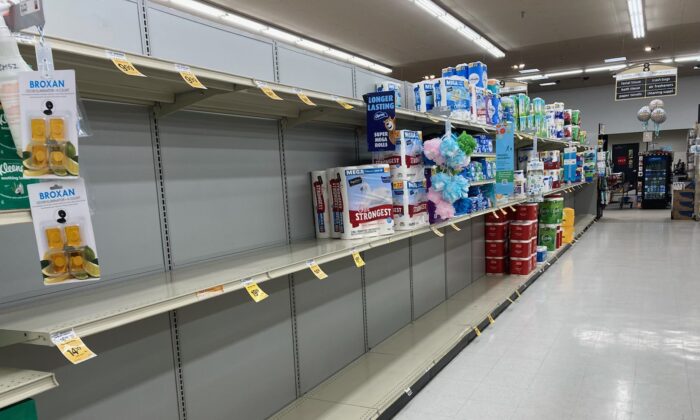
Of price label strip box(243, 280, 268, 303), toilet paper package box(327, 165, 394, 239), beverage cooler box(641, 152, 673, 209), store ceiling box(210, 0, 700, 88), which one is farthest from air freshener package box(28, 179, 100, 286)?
beverage cooler box(641, 152, 673, 209)

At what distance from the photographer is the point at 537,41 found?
35.5ft

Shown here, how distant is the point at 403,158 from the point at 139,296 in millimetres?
1788

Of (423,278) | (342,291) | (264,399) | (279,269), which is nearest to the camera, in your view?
(279,269)

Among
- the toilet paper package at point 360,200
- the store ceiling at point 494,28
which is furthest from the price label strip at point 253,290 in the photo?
the store ceiling at point 494,28

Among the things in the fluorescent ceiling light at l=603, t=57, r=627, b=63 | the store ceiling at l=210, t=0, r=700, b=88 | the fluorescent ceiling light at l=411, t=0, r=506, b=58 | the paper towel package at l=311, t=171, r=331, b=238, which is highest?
the store ceiling at l=210, t=0, r=700, b=88

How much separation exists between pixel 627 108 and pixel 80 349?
18928mm

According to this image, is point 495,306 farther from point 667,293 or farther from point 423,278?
point 667,293

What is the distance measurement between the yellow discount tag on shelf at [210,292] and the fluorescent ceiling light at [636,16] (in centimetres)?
915

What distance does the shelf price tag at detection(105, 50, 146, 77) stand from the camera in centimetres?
127

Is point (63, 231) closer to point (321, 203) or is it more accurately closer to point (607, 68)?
point (321, 203)

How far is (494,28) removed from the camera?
9.82 metres

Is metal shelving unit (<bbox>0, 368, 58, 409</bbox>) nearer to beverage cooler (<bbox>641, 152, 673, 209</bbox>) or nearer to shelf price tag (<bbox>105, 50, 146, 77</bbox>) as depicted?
shelf price tag (<bbox>105, 50, 146, 77</bbox>)

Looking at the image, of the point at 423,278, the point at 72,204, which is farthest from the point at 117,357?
the point at 423,278

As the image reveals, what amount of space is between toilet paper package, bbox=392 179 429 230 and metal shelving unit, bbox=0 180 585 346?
597mm
